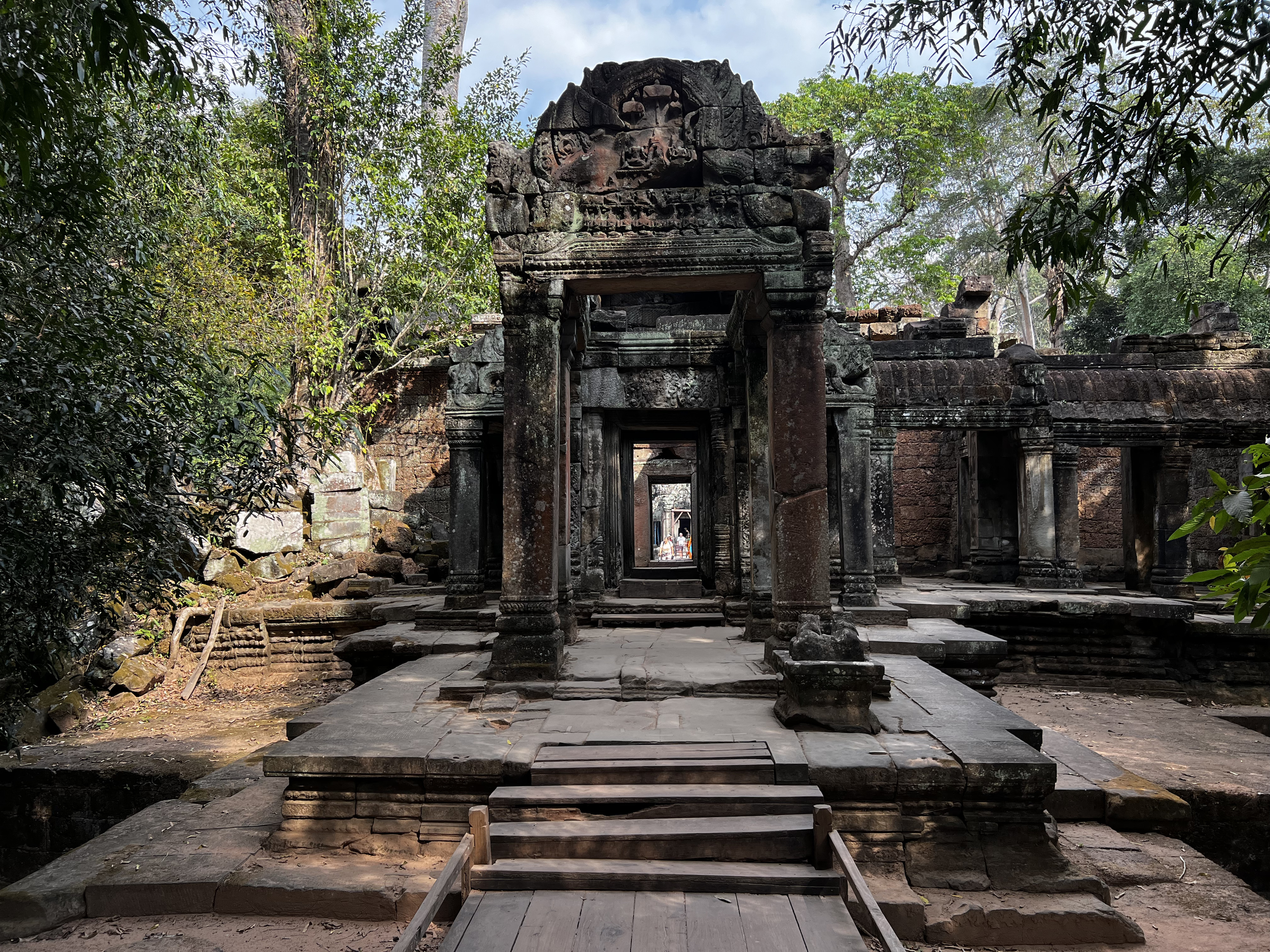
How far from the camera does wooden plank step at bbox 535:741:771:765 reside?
4.14 meters

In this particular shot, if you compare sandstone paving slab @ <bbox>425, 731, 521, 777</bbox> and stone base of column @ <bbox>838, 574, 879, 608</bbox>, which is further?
stone base of column @ <bbox>838, 574, 879, 608</bbox>

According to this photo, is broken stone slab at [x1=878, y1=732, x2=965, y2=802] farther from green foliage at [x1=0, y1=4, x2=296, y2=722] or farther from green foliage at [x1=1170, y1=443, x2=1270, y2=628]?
green foliage at [x1=0, y1=4, x2=296, y2=722]

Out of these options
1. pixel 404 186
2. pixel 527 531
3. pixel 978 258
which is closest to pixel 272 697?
pixel 527 531

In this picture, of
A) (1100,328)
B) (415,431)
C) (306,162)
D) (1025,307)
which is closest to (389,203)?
(306,162)

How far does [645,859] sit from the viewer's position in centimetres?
370

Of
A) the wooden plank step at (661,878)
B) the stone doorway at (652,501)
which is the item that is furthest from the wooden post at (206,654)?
the wooden plank step at (661,878)

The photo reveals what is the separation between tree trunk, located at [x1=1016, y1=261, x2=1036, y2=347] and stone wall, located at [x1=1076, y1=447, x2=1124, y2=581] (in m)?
12.6

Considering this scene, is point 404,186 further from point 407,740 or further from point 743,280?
point 407,740

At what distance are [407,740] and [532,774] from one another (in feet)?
2.65

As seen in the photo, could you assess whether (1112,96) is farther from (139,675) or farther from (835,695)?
(139,675)

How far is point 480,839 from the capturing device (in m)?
3.64

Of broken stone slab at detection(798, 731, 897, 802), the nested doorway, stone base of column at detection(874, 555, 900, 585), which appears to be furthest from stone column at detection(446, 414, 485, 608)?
stone base of column at detection(874, 555, 900, 585)

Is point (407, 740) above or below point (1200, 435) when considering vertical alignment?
below

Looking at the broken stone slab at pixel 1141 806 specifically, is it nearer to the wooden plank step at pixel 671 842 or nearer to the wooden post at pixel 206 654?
the wooden plank step at pixel 671 842
